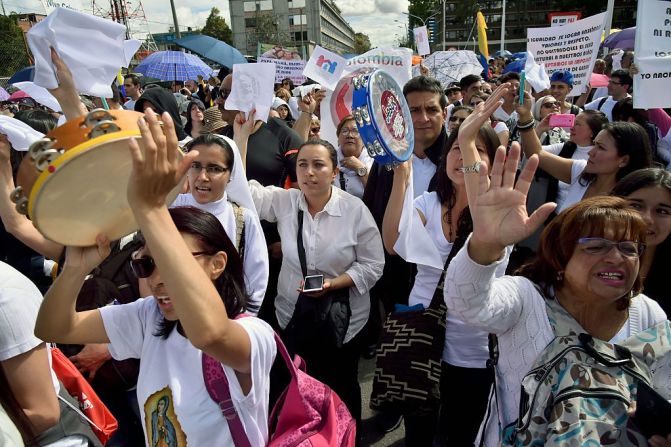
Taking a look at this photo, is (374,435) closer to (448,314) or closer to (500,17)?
(448,314)

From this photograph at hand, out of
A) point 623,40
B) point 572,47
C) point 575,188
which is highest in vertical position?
point 623,40

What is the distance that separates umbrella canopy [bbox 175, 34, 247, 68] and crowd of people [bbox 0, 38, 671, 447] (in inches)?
293

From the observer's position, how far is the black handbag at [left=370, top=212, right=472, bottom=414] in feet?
6.82

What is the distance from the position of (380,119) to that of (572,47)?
4934 mm

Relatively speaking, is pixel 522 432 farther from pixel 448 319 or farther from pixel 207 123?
pixel 207 123

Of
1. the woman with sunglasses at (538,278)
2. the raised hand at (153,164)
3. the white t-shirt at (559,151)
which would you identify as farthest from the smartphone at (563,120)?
the raised hand at (153,164)

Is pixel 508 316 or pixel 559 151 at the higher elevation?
pixel 559 151

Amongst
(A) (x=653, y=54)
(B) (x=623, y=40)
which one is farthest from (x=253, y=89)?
(B) (x=623, y=40)

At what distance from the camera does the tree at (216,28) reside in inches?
2431

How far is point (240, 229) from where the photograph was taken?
276 centimetres

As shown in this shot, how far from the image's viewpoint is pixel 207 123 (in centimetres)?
471

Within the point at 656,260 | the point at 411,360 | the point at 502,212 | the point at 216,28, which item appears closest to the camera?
the point at 502,212

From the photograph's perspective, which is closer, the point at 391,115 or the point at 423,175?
the point at 391,115

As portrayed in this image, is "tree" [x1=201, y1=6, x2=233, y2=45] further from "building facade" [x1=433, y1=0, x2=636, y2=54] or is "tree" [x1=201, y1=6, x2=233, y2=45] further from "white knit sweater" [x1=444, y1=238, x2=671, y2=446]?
"white knit sweater" [x1=444, y1=238, x2=671, y2=446]
